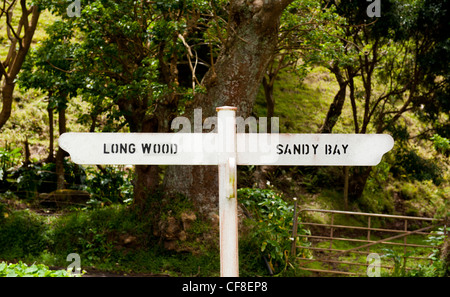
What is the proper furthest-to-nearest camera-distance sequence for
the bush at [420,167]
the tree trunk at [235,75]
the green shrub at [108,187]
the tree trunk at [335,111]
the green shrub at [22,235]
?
the tree trunk at [335,111] < the bush at [420,167] < the green shrub at [108,187] < the green shrub at [22,235] < the tree trunk at [235,75]

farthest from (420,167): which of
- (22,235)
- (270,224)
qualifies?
(22,235)

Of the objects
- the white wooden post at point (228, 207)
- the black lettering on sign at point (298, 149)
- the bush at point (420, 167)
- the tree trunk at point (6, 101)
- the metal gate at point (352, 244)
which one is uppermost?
the tree trunk at point (6, 101)

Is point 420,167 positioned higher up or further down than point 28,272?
higher up

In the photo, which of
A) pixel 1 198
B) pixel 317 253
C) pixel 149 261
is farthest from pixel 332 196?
pixel 1 198

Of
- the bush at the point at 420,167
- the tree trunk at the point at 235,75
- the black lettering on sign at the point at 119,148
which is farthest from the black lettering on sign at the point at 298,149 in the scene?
the bush at the point at 420,167

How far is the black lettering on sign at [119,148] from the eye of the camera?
2.74 m

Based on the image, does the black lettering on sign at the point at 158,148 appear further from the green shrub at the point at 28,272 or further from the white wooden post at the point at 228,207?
the green shrub at the point at 28,272

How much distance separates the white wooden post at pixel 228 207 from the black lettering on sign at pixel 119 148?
0.50 metres

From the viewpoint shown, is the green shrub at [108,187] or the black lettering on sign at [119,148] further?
the green shrub at [108,187]

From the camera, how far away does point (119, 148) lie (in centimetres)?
274

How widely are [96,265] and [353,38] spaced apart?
6808mm

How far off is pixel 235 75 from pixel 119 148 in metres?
4.27

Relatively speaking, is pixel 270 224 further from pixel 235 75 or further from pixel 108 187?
pixel 108 187

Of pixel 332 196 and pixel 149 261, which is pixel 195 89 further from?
pixel 332 196
